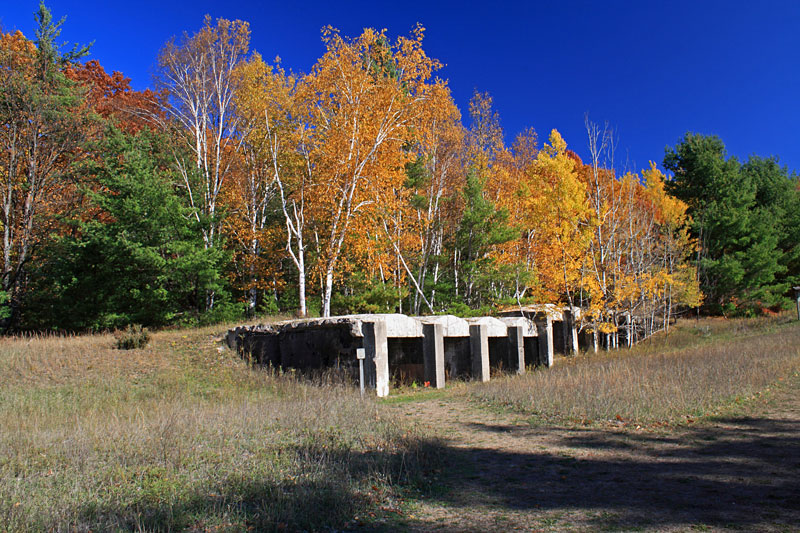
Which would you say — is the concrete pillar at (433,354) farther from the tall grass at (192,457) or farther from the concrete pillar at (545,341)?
the concrete pillar at (545,341)

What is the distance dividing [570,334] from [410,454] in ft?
49.3

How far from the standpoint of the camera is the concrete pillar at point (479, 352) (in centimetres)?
1505

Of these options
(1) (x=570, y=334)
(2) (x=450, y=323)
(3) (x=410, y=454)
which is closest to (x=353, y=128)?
(2) (x=450, y=323)

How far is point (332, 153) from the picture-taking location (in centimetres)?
1830

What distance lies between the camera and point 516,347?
16.8m

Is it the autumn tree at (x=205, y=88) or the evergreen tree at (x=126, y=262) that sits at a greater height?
the autumn tree at (x=205, y=88)

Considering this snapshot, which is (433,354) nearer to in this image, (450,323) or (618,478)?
(450,323)

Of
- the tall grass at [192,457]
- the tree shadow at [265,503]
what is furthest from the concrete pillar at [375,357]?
the tree shadow at [265,503]

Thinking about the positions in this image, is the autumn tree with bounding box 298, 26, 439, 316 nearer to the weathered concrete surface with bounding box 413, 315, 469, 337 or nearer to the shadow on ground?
the weathered concrete surface with bounding box 413, 315, 469, 337

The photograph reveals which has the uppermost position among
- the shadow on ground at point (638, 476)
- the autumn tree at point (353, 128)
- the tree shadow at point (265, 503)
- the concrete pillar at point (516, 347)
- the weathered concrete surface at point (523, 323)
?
the autumn tree at point (353, 128)

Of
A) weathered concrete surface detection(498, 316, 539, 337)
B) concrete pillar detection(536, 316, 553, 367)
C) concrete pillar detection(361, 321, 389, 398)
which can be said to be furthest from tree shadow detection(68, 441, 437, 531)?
concrete pillar detection(536, 316, 553, 367)

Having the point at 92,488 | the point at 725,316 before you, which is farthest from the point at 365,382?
the point at 725,316

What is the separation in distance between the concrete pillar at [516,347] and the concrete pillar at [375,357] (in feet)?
19.3

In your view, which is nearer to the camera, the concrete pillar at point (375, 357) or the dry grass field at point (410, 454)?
the dry grass field at point (410, 454)
